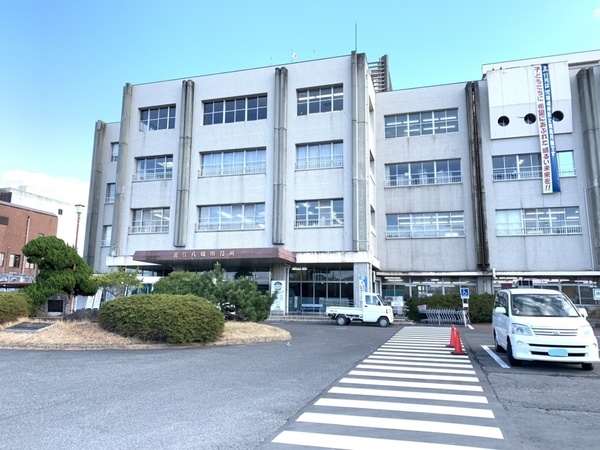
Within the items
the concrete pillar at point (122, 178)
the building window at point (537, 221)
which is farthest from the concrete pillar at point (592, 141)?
the concrete pillar at point (122, 178)

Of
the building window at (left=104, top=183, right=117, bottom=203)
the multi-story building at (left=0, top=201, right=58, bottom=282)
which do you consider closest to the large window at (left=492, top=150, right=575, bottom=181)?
the building window at (left=104, top=183, right=117, bottom=203)

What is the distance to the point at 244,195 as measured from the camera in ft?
108

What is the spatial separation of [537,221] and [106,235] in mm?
35030

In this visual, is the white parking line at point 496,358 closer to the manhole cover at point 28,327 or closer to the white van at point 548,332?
the white van at point 548,332

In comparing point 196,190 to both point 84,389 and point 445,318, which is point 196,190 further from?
point 84,389

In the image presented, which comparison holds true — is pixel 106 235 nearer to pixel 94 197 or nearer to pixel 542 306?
pixel 94 197

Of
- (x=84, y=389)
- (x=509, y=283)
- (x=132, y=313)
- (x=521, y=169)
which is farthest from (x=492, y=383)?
(x=521, y=169)

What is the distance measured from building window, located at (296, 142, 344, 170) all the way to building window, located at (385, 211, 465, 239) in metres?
6.69

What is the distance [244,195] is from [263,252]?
6466 mm

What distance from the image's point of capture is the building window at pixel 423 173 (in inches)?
1337

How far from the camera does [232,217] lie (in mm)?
33281

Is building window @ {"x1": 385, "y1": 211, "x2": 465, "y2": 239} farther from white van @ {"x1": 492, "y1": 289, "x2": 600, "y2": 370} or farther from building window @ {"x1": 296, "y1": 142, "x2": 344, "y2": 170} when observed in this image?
white van @ {"x1": 492, "y1": 289, "x2": 600, "y2": 370}

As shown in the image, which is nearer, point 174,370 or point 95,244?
point 174,370

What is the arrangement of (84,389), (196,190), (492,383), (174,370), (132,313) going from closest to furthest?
(84,389)
(492,383)
(174,370)
(132,313)
(196,190)
